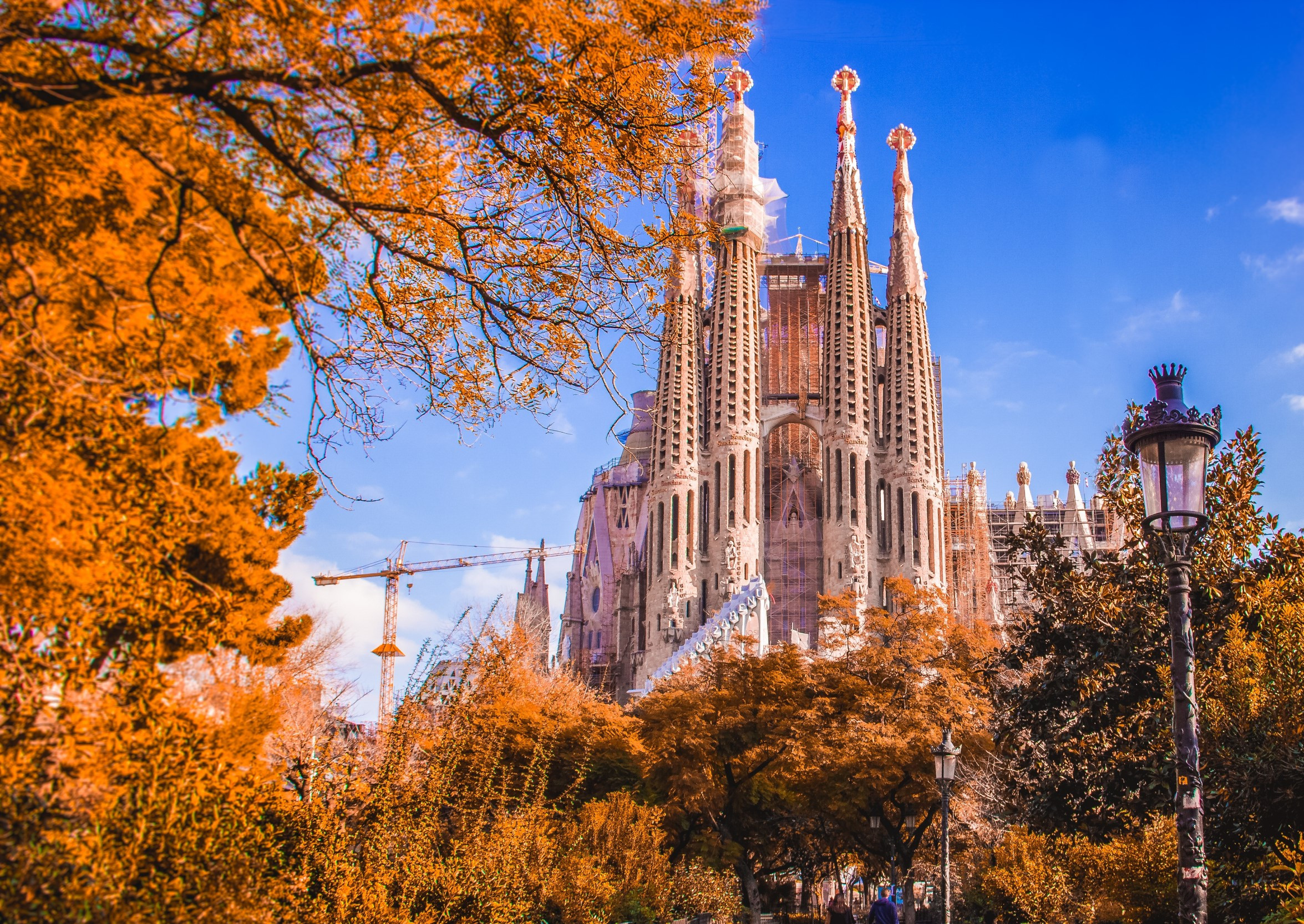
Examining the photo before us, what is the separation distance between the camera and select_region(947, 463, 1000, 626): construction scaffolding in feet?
164

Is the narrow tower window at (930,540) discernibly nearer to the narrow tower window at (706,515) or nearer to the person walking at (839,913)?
the narrow tower window at (706,515)

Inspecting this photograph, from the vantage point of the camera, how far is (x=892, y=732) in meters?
18.6

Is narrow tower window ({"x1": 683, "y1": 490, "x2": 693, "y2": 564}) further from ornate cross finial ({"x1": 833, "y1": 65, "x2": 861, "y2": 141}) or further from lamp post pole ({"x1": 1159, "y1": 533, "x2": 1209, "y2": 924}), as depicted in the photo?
lamp post pole ({"x1": 1159, "y1": 533, "x2": 1209, "y2": 924})

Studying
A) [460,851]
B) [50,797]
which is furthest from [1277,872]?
[50,797]

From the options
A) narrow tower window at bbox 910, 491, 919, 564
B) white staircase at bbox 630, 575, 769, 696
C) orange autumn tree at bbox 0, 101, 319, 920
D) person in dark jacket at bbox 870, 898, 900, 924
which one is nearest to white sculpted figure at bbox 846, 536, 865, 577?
narrow tower window at bbox 910, 491, 919, 564

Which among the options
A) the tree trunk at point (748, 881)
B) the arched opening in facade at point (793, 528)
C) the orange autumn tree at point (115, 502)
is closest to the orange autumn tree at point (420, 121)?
the orange autumn tree at point (115, 502)

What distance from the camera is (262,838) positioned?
459 cm

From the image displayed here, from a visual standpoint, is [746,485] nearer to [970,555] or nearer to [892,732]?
[970,555]

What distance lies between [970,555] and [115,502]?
164 ft

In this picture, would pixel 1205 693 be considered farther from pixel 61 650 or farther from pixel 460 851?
pixel 61 650

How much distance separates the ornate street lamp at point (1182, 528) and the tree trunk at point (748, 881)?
47.5 feet

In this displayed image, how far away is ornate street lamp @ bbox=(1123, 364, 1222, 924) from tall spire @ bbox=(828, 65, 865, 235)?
146ft

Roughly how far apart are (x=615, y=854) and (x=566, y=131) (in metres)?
9.33

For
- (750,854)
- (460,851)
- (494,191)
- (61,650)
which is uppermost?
(494,191)
